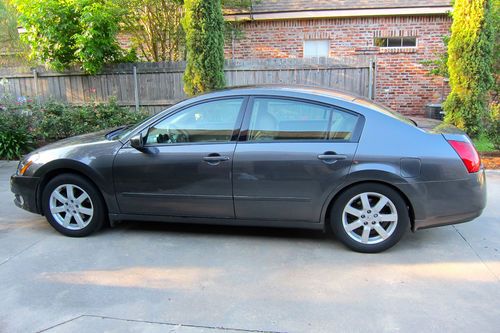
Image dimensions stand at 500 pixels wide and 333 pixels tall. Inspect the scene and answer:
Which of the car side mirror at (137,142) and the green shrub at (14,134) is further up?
→ the car side mirror at (137,142)

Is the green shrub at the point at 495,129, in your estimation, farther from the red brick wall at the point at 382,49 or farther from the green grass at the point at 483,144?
the red brick wall at the point at 382,49

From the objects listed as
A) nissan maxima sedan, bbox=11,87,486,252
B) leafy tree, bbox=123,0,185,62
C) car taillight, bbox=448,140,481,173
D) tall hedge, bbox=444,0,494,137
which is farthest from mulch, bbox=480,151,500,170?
leafy tree, bbox=123,0,185,62

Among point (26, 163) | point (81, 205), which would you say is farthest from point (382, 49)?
point (26, 163)

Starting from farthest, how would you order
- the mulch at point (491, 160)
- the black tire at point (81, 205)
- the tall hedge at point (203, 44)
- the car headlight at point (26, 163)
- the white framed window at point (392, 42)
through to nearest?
the white framed window at point (392, 42) → the tall hedge at point (203, 44) → the mulch at point (491, 160) → the car headlight at point (26, 163) → the black tire at point (81, 205)

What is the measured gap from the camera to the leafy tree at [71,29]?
30.7 feet

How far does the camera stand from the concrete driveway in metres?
3.08

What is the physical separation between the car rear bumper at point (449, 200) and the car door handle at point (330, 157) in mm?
722

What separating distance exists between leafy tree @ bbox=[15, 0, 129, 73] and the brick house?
4.08 metres

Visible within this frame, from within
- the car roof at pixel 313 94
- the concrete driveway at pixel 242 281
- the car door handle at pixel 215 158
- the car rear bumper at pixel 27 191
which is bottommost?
the concrete driveway at pixel 242 281

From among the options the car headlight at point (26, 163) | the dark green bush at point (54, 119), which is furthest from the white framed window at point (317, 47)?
the car headlight at point (26, 163)

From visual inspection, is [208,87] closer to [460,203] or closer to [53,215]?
[53,215]

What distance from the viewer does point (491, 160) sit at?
25.1ft

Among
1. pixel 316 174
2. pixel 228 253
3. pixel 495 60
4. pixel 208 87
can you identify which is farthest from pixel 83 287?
pixel 495 60

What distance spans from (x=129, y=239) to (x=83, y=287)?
107cm
